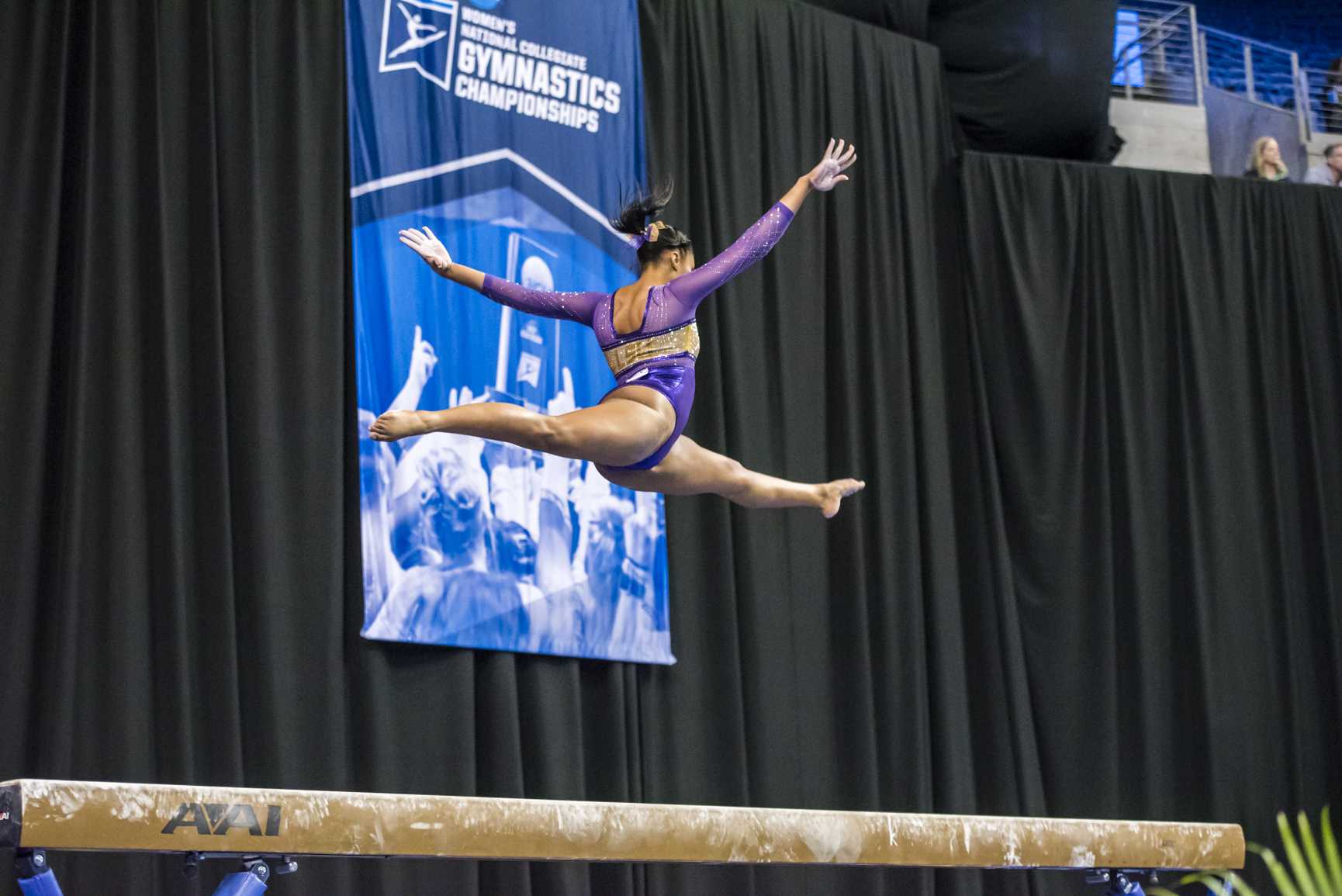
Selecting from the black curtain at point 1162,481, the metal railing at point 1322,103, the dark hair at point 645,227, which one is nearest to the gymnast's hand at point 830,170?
the dark hair at point 645,227

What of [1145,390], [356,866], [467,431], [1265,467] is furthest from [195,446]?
[1265,467]

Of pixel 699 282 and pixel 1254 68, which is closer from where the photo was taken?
pixel 699 282

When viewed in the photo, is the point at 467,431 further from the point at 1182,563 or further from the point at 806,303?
the point at 1182,563

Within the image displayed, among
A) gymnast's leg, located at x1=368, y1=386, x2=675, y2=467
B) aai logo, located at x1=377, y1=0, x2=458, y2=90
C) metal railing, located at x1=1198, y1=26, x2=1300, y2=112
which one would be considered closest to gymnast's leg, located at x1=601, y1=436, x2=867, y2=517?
gymnast's leg, located at x1=368, y1=386, x2=675, y2=467

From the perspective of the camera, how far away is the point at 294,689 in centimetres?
606

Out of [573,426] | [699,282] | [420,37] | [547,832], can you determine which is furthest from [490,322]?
[547,832]

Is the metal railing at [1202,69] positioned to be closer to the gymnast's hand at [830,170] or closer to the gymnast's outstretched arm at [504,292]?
the gymnast's hand at [830,170]

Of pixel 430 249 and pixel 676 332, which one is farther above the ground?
pixel 430 249

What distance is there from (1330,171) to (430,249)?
7162 mm

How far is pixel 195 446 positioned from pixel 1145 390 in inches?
206

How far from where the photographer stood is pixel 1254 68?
10.9 meters

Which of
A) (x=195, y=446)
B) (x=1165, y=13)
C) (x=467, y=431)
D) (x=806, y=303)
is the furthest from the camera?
(x=1165, y=13)

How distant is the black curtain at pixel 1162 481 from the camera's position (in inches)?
326

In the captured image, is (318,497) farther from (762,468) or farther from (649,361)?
(649,361)
